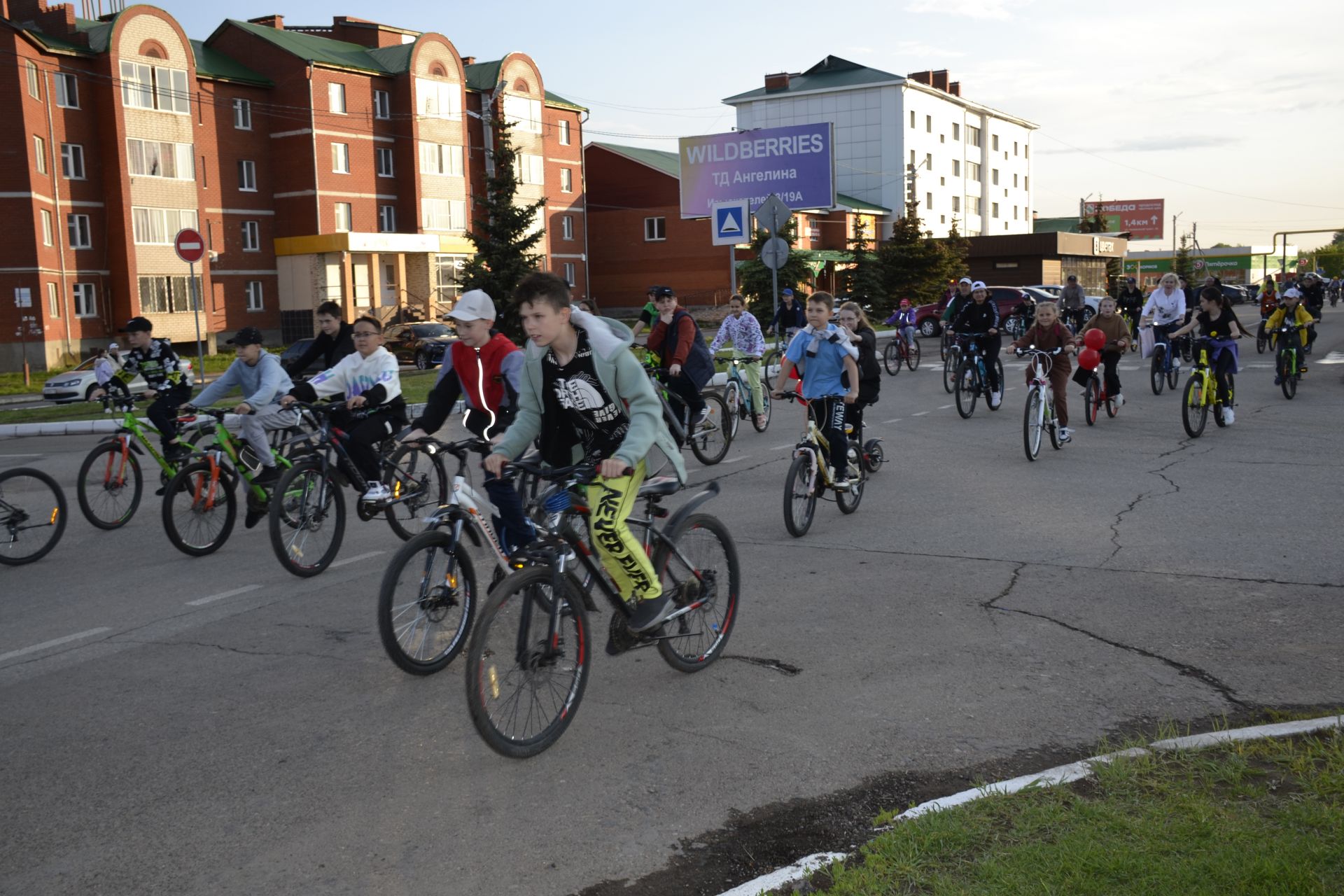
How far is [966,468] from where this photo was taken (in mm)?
12172

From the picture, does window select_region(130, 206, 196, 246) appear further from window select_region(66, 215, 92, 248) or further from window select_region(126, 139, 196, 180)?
window select_region(66, 215, 92, 248)

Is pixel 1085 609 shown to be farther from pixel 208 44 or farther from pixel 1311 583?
pixel 208 44

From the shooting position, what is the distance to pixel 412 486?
9.01m

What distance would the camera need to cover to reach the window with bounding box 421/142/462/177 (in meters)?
58.4

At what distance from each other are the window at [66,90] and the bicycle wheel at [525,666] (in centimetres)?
→ 4952

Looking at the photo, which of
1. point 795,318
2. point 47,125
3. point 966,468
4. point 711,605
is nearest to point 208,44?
point 47,125

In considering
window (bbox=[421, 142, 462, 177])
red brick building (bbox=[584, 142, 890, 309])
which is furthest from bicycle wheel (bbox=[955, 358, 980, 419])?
red brick building (bbox=[584, 142, 890, 309])

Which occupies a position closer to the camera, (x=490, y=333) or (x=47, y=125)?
(x=490, y=333)

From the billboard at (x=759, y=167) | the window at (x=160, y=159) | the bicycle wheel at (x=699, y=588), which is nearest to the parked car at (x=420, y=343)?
the billboard at (x=759, y=167)

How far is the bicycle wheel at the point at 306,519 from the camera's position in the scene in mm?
7707

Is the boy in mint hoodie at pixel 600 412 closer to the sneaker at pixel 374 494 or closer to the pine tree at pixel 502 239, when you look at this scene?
the sneaker at pixel 374 494

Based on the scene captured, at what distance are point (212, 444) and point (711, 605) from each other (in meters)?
4.96

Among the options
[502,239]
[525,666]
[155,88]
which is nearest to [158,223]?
[155,88]

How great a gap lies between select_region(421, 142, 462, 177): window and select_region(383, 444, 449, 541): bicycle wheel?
170ft
